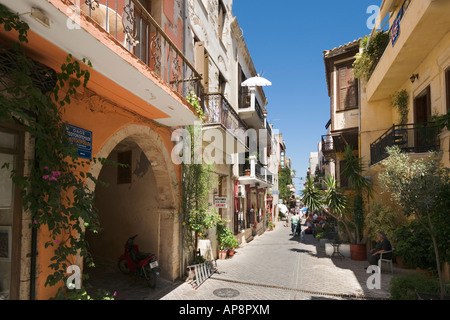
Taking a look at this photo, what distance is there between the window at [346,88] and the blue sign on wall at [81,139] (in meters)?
12.0

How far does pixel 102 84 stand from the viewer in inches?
191

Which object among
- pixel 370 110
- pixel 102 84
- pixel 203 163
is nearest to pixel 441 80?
pixel 370 110

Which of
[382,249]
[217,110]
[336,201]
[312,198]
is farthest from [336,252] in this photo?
[217,110]

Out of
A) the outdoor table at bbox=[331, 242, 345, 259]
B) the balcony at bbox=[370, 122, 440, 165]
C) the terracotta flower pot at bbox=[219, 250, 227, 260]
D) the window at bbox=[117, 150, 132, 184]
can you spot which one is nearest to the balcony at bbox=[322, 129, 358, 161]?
the balcony at bbox=[370, 122, 440, 165]

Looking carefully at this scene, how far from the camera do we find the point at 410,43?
7965 mm

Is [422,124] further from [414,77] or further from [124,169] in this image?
[124,169]

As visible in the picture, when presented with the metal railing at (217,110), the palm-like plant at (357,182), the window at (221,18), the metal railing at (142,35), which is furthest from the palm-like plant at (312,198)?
the window at (221,18)

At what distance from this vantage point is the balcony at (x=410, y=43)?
6654 millimetres

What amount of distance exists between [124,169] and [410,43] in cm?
914

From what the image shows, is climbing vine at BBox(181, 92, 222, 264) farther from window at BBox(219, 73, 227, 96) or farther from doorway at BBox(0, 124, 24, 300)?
window at BBox(219, 73, 227, 96)
